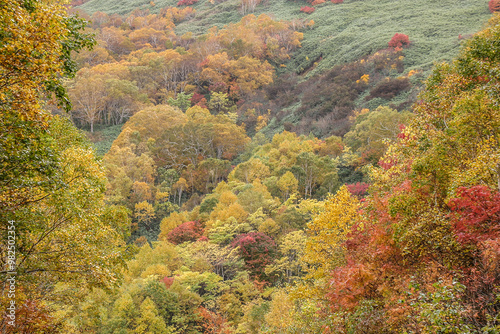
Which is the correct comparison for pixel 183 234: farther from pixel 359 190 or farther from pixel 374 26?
pixel 374 26

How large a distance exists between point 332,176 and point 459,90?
22.6 metres

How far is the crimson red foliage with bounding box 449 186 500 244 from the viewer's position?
24.1ft

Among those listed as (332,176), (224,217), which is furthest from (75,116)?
(332,176)

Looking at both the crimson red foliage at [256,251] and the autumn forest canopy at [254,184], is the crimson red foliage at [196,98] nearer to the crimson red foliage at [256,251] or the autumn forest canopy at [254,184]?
the autumn forest canopy at [254,184]

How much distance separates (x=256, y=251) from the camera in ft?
81.7

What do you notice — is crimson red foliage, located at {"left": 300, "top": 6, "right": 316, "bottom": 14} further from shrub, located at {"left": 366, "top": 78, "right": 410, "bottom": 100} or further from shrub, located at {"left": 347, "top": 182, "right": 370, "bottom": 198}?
shrub, located at {"left": 347, "top": 182, "right": 370, "bottom": 198}

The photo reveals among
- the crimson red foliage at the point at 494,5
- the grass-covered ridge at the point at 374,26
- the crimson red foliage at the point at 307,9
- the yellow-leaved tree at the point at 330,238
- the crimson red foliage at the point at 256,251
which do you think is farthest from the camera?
the crimson red foliage at the point at 307,9

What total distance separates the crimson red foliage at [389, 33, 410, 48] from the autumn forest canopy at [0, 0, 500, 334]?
37 cm

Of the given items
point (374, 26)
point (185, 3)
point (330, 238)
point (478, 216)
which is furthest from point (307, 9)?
point (478, 216)

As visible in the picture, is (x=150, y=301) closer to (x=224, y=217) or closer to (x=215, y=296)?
(x=215, y=296)

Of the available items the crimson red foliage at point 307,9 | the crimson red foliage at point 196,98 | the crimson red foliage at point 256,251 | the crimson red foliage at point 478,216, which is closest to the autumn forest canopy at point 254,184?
the crimson red foliage at point 478,216

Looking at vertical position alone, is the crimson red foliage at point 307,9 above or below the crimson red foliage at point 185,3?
below

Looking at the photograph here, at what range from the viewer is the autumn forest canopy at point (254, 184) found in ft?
21.5

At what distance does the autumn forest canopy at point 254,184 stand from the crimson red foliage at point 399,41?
37 centimetres
